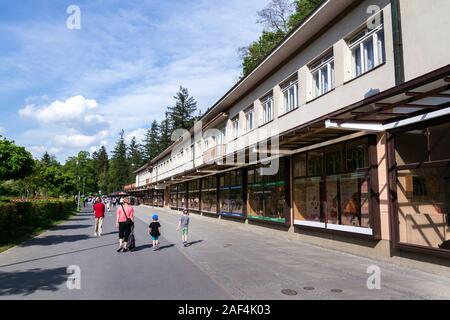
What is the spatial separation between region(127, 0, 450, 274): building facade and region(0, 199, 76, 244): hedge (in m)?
9.89

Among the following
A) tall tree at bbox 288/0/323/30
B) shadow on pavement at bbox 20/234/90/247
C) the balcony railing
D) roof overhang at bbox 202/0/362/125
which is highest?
tall tree at bbox 288/0/323/30

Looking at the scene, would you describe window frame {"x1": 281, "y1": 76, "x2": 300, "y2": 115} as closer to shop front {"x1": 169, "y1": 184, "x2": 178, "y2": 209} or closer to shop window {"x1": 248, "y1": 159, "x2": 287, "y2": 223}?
shop window {"x1": 248, "y1": 159, "x2": 287, "y2": 223}

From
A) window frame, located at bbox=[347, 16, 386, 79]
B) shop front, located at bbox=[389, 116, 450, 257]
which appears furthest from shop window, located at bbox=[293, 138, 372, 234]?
window frame, located at bbox=[347, 16, 386, 79]

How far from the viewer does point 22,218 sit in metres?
20.0

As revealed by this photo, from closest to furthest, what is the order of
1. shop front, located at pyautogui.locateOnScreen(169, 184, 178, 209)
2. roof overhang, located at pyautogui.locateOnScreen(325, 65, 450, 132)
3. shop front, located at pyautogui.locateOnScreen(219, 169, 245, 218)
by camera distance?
roof overhang, located at pyautogui.locateOnScreen(325, 65, 450, 132)
shop front, located at pyautogui.locateOnScreen(219, 169, 245, 218)
shop front, located at pyautogui.locateOnScreen(169, 184, 178, 209)

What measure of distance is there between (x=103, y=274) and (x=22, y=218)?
42.4ft

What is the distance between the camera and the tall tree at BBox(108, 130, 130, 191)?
133 m

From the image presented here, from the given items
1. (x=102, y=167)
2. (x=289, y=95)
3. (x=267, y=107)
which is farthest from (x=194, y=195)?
(x=102, y=167)

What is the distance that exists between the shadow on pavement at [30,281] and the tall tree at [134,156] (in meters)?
121

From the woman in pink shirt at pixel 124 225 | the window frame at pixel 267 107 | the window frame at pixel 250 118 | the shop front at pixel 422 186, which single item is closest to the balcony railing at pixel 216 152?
the window frame at pixel 250 118

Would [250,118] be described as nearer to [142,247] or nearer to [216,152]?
[216,152]

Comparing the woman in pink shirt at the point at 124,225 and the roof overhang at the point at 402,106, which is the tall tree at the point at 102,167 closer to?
the woman in pink shirt at the point at 124,225

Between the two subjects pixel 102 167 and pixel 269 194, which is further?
pixel 102 167

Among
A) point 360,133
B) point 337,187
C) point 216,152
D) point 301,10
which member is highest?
point 301,10
